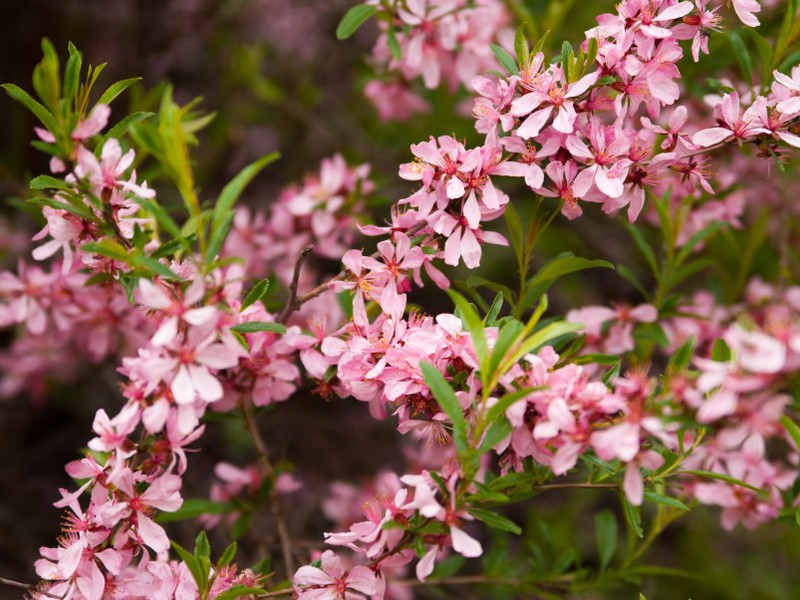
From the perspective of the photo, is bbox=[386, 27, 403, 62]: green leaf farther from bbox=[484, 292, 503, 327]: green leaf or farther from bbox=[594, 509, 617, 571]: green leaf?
bbox=[594, 509, 617, 571]: green leaf

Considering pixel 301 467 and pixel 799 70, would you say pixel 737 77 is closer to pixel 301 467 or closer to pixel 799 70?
pixel 799 70

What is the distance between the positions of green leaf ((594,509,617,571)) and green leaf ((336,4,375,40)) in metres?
1.26

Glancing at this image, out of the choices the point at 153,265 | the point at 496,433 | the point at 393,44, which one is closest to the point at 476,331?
the point at 496,433

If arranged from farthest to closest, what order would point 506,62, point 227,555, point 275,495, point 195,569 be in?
point 275,495 < point 506,62 < point 227,555 < point 195,569

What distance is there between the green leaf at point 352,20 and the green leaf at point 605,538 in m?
1.26

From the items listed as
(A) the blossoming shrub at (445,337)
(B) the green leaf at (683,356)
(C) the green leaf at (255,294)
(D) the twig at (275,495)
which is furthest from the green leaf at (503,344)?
(D) the twig at (275,495)

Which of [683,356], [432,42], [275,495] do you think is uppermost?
[432,42]

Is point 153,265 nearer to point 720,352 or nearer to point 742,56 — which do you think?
point 720,352

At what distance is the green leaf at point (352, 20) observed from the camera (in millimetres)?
1718

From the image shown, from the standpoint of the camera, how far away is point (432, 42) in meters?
2.06

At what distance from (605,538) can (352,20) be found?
1.32 m

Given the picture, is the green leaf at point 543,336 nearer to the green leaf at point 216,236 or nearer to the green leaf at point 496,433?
the green leaf at point 496,433

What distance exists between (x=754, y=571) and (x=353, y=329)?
206 cm

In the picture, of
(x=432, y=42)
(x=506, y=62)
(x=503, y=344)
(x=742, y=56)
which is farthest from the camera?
(x=432, y=42)
